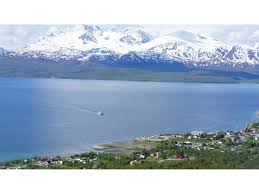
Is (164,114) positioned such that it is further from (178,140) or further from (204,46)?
(204,46)

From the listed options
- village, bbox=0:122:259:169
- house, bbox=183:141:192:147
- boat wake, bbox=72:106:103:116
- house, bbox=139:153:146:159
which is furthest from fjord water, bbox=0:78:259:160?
house, bbox=139:153:146:159

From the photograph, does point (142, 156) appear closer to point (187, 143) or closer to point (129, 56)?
point (187, 143)

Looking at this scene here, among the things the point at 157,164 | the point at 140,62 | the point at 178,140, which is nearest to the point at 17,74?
the point at 140,62

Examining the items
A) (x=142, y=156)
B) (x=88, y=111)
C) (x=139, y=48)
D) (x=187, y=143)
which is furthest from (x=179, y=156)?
(x=139, y=48)

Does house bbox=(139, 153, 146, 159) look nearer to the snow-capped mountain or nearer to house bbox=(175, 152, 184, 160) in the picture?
house bbox=(175, 152, 184, 160)

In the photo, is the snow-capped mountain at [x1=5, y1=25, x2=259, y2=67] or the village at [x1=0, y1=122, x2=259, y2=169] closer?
the village at [x1=0, y1=122, x2=259, y2=169]

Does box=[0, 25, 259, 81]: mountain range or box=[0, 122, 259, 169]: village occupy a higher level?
box=[0, 25, 259, 81]: mountain range
